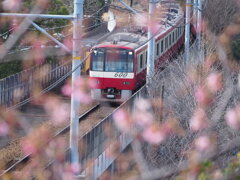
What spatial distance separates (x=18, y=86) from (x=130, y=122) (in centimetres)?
699

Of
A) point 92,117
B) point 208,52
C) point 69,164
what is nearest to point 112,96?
point 92,117

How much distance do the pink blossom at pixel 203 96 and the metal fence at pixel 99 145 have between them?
141 centimetres

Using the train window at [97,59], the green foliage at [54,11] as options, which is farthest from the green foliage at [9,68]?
the train window at [97,59]

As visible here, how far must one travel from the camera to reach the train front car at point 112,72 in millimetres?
14216

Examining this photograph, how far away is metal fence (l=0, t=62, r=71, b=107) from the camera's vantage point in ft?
47.8

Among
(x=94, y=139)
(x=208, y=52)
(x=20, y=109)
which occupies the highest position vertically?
(x=208, y=52)

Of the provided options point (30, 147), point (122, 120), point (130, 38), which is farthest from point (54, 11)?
point (30, 147)

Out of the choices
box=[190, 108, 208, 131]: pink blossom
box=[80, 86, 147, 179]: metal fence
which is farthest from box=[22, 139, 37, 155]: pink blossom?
box=[190, 108, 208, 131]: pink blossom

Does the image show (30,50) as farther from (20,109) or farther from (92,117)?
(92,117)

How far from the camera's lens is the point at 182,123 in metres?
9.45

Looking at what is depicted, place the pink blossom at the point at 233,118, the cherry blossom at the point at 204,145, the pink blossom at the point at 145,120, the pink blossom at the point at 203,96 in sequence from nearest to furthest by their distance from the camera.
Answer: the cherry blossom at the point at 204,145, the pink blossom at the point at 233,118, the pink blossom at the point at 145,120, the pink blossom at the point at 203,96

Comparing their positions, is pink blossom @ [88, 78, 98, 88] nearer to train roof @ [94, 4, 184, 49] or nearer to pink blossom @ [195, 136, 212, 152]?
train roof @ [94, 4, 184, 49]

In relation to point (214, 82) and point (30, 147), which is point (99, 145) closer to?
point (30, 147)

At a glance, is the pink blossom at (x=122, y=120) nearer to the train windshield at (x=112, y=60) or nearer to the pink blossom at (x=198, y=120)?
the pink blossom at (x=198, y=120)
